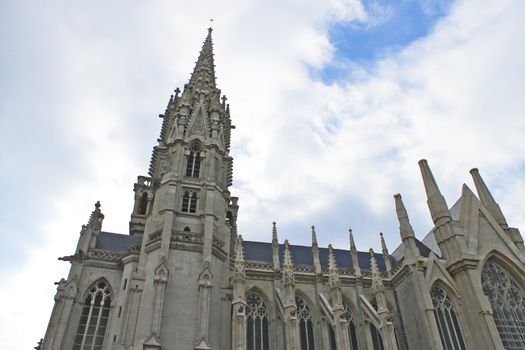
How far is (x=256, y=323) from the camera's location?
26203mm

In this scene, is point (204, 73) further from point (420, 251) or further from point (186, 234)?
point (420, 251)

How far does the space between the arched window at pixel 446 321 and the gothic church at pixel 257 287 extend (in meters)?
0.06

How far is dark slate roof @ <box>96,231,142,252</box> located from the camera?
92.8 feet

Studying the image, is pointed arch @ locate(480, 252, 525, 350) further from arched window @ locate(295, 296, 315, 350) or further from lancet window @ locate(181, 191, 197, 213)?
lancet window @ locate(181, 191, 197, 213)

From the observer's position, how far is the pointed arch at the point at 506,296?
83.0 feet

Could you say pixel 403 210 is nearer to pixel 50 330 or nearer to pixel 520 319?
pixel 520 319

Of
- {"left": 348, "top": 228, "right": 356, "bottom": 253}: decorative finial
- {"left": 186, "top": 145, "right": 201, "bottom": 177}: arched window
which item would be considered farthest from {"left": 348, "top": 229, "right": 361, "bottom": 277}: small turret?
{"left": 186, "top": 145, "right": 201, "bottom": 177}: arched window

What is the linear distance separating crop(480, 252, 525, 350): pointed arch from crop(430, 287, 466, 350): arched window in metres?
A: 2.22

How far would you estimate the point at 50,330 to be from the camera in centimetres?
2234

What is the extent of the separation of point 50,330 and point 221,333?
8.81m

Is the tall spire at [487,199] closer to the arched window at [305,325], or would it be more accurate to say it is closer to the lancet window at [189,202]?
the arched window at [305,325]

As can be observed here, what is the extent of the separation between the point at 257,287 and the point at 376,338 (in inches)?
321

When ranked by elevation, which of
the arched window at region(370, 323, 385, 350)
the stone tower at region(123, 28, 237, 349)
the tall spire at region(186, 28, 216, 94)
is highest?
the tall spire at region(186, 28, 216, 94)

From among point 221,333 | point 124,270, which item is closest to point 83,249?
point 124,270
